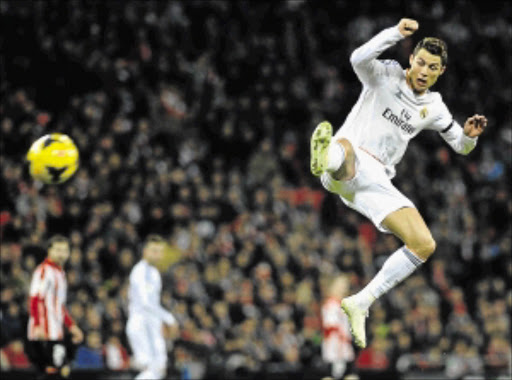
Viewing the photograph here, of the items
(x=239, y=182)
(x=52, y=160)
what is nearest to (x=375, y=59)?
(x=52, y=160)

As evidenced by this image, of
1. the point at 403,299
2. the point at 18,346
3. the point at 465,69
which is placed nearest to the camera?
the point at 18,346

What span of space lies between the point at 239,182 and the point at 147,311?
16.8 ft

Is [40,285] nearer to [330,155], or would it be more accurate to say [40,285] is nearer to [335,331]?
[335,331]

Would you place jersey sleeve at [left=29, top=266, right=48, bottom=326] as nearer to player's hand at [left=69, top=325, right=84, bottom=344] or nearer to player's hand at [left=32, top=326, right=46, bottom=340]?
player's hand at [left=32, top=326, right=46, bottom=340]

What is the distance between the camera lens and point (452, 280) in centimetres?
1753

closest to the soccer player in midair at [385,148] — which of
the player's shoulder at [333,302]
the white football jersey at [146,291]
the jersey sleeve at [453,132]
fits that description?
the jersey sleeve at [453,132]

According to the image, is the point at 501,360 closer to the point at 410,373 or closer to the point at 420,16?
the point at 410,373

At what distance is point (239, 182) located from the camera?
56.7ft

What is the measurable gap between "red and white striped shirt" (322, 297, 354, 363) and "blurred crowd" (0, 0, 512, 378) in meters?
0.55

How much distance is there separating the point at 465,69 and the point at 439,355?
22.9 feet

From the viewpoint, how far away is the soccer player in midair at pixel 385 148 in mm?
8016

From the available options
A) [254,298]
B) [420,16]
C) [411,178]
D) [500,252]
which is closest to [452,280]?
[500,252]

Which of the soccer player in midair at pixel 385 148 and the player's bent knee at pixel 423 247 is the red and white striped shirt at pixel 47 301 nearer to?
the soccer player in midair at pixel 385 148

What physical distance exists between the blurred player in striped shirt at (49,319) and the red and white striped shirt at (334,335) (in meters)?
3.57
